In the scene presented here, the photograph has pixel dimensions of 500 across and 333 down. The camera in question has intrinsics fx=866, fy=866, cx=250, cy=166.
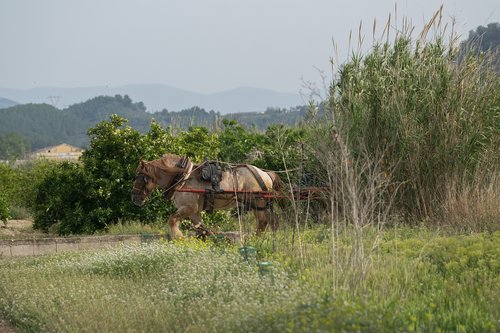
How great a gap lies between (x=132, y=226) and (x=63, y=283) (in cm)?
715

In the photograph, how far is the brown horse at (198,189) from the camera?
1570 cm

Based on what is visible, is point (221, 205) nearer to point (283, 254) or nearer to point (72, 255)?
point (72, 255)

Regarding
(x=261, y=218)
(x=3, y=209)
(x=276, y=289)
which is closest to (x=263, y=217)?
(x=261, y=218)

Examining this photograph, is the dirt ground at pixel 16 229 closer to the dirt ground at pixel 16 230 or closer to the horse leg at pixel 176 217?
the dirt ground at pixel 16 230

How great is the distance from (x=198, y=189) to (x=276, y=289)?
21.8ft

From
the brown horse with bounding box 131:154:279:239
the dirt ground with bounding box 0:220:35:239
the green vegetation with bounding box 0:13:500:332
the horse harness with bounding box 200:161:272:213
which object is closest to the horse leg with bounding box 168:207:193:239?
the brown horse with bounding box 131:154:279:239

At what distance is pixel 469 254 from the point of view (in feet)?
34.7

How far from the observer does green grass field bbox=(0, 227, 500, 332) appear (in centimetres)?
754

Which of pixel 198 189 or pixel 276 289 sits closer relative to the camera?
pixel 276 289

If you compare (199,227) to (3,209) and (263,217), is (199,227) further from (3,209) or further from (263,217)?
(3,209)

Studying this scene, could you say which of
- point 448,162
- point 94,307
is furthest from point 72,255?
point 448,162

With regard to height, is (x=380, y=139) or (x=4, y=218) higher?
(x=380, y=139)

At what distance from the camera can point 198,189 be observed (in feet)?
51.7

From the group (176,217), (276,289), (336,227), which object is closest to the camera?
(276,289)
